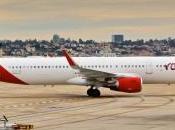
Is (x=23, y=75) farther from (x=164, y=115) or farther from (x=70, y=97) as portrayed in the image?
(x=164, y=115)

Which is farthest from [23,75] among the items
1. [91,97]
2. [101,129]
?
[101,129]

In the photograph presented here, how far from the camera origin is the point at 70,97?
150 feet

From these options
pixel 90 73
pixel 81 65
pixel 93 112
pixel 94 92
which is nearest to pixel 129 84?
pixel 90 73

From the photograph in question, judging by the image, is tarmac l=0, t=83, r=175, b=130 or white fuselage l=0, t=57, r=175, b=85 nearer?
tarmac l=0, t=83, r=175, b=130

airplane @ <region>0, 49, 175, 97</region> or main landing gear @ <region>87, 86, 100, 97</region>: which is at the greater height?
airplane @ <region>0, 49, 175, 97</region>

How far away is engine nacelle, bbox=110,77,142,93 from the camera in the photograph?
44.0 meters

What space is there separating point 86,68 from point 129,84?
3.58 metres

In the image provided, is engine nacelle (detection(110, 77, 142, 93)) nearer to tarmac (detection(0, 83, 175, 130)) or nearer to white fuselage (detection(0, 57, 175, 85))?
tarmac (detection(0, 83, 175, 130))

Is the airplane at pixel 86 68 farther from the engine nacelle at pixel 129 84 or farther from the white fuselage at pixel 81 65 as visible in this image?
the engine nacelle at pixel 129 84

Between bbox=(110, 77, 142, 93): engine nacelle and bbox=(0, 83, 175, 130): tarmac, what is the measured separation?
70 centimetres

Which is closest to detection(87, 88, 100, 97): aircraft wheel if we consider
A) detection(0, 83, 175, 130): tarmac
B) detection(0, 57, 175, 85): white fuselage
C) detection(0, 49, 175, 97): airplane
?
detection(0, 49, 175, 97): airplane

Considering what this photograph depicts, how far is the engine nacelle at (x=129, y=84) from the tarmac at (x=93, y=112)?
0.70m

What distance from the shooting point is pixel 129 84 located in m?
44.0

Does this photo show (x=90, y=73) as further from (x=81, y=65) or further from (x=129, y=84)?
(x=129, y=84)
